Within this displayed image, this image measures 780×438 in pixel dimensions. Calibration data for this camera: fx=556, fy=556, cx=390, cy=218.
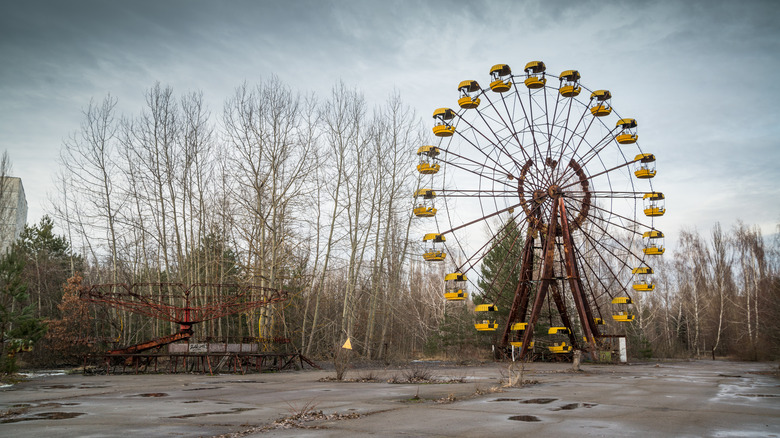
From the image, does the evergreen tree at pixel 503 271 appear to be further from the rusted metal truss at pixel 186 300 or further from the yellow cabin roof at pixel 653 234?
the rusted metal truss at pixel 186 300

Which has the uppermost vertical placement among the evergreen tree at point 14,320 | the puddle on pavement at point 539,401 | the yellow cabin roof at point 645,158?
the yellow cabin roof at point 645,158

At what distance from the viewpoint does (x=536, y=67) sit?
27.7 meters

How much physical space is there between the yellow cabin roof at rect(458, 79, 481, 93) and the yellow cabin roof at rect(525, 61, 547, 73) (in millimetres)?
2763

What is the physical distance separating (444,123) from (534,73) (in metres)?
5.36

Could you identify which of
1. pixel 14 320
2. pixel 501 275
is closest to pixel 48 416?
pixel 14 320

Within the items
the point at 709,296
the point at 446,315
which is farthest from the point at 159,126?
the point at 709,296

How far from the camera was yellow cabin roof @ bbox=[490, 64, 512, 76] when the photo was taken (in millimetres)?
28469

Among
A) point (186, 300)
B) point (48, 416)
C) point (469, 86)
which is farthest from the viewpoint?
point (469, 86)

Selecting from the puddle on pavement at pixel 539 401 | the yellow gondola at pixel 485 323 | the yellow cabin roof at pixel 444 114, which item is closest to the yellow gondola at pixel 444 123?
the yellow cabin roof at pixel 444 114

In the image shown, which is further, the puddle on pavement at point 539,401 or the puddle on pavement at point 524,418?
the puddle on pavement at point 539,401

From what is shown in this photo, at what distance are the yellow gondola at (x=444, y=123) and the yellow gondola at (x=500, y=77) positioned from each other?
282 cm

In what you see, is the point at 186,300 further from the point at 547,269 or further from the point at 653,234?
the point at 653,234

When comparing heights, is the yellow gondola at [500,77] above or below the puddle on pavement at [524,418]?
above

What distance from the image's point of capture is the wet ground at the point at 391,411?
8.15 metres
